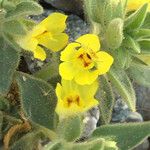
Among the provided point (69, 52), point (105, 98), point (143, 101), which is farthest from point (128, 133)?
point (143, 101)

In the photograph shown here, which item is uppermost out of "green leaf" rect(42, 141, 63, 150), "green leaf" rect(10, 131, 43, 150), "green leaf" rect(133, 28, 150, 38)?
"green leaf" rect(133, 28, 150, 38)

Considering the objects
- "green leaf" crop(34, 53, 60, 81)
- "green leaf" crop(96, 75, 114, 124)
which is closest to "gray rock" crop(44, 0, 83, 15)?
"green leaf" crop(34, 53, 60, 81)

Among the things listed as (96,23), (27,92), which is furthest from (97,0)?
(27,92)

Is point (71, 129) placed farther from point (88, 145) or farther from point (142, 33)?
point (142, 33)

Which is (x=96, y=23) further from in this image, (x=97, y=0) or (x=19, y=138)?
(x=19, y=138)

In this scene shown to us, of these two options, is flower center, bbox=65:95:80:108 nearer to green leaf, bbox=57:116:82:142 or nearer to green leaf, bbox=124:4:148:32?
green leaf, bbox=57:116:82:142

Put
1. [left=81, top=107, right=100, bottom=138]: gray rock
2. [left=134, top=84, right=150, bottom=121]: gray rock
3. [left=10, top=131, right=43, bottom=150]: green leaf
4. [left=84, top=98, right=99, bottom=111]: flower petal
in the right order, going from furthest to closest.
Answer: [left=134, top=84, right=150, bottom=121]: gray rock → [left=81, top=107, right=100, bottom=138]: gray rock → [left=10, top=131, right=43, bottom=150]: green leaf → [left=84, top=98, right=99, bottom=111]: flower petal

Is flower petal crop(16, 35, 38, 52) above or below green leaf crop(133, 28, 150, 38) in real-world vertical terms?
below
